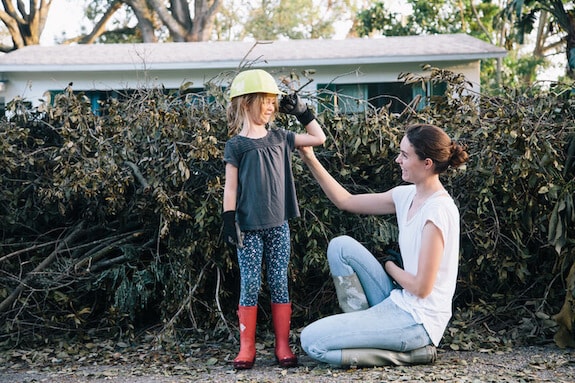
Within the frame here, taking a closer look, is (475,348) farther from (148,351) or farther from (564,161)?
(148,351)

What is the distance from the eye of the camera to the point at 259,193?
4.47 metres

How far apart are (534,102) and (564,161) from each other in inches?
20.4

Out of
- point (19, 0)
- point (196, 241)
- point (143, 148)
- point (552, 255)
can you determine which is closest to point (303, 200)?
point (196, 241)

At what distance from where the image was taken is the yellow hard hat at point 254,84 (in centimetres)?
444

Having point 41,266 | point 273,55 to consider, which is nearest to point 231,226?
point 41,266

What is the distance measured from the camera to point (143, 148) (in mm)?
5438

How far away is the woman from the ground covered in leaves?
0.12 meters

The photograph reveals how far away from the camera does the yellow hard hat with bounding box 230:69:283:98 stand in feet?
14.6

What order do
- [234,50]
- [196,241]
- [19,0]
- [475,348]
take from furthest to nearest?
[19,0] → [234,50] → [196,241] → [475,348]

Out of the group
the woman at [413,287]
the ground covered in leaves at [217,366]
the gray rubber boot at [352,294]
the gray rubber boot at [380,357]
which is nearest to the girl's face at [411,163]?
the woman at [413,287]

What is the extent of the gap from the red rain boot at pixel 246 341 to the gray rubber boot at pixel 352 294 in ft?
1.81

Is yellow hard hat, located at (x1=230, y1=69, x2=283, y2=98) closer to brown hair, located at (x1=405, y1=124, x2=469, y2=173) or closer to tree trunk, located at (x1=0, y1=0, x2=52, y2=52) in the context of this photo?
brown hair, located at (x1=405, y1=124, x2=469, y2=173)

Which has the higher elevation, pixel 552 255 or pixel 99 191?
pixel 99 191

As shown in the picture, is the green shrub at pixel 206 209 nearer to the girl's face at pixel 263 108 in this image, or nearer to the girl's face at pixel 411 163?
the girl's face at pixel 263 108
